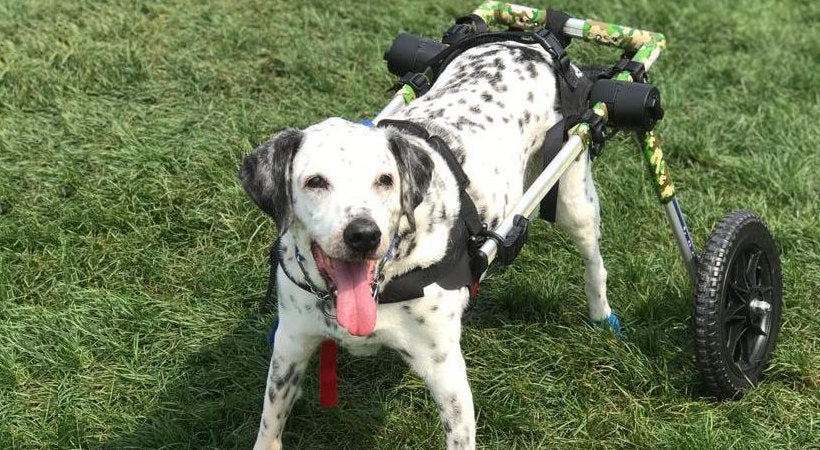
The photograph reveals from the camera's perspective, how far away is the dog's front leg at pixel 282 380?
3.81 metres

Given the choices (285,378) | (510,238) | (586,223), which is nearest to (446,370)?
Answer: (510,238)

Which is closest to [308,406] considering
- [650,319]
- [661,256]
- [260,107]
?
[650,319]

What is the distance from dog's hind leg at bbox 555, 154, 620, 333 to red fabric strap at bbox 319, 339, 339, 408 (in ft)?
4.32

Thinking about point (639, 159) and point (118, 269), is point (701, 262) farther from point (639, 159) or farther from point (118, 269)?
point (118, 269)

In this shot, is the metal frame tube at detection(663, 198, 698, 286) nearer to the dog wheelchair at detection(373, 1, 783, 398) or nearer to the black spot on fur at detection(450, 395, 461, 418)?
the dog wheelchair at detection(373, 1, 783, 398)

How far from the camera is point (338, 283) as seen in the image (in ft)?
10.9

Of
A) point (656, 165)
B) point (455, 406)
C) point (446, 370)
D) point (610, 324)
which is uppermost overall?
point (656, 165)

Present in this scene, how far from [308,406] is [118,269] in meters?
1.44

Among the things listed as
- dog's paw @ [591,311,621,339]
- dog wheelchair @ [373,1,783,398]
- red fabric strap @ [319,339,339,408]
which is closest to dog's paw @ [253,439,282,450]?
red fabric strap @ [319,339,339,408]

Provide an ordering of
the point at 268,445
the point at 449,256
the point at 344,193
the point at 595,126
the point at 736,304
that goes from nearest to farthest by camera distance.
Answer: the point at 344,193, the point at 449,256, the point at 268,445, the point at 595,126, the point at 736,304

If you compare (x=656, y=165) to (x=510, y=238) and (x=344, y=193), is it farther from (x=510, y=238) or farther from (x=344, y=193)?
(x=344, y=193)

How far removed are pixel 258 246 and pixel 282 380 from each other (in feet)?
5.40

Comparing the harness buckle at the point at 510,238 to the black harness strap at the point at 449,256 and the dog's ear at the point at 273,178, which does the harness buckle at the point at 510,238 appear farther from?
the dog's ear at the point at 273,178

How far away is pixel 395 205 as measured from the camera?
345cm
